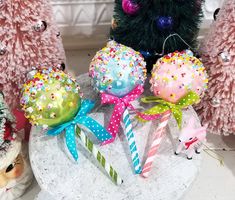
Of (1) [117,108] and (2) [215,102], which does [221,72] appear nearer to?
(2) [215,102]

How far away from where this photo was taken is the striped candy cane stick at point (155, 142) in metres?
0.69

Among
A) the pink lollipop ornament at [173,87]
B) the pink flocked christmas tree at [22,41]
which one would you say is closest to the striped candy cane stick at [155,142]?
the pink lollipop ornament at [173,87]

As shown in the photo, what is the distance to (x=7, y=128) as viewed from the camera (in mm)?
733

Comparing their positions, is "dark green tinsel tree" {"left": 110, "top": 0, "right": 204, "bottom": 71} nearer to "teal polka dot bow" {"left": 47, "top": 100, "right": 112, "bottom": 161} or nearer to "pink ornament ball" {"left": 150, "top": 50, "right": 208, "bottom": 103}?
"pink ornament ball" {"left": 150, "top": 50, "right": 208, "bottom": 103}

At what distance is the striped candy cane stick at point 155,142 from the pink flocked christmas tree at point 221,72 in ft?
0.46

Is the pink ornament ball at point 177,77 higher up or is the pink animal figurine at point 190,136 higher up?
the pink ornament ball at point 177,77

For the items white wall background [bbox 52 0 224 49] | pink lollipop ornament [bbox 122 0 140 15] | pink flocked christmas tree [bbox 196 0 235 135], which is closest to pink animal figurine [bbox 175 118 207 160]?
pink flocked christmas tree [bbox 196 0 235 135]

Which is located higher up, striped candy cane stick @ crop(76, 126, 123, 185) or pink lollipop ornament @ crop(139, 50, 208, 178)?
pink lollipop ornament @ crop(139, 50, 208, 178)

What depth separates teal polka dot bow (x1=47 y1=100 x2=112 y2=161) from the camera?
2.29 ft

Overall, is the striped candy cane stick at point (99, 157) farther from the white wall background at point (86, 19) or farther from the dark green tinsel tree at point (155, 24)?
the white wall background at point (86, 19)

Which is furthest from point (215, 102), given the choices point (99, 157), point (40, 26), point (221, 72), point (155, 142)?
point (40, 26)

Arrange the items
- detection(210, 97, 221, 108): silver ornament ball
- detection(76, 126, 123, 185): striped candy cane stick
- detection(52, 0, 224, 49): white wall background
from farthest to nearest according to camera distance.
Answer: detection(52, 0, 224, 49): white wall background → detection(210, 97, 221, 108): silver ornament ball → detection(76, 126, 123, 185): striped candy cane stick

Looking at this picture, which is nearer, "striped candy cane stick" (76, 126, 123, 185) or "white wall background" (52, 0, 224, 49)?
"striped candy cane stick" (76, 126, 123, 185)

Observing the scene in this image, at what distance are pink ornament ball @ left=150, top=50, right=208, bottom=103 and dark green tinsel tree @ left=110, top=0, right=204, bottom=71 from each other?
0.24ft
